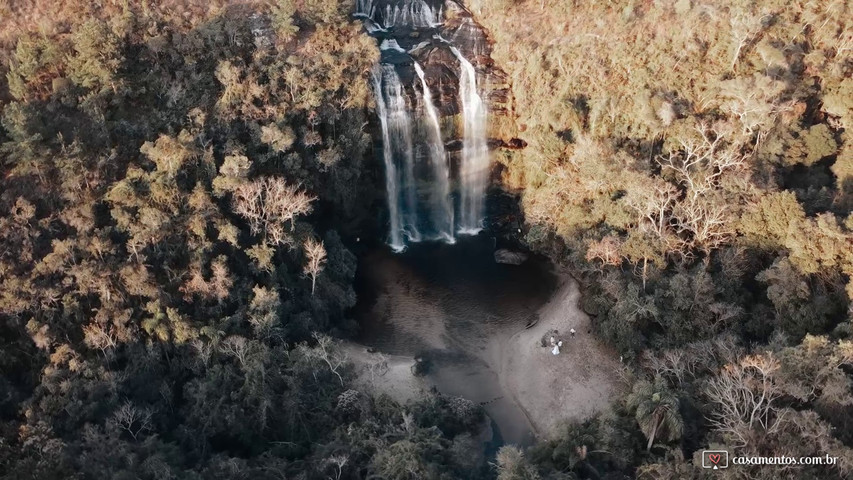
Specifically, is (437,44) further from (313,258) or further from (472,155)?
(313,258)

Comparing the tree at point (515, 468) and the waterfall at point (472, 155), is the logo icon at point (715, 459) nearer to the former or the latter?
the tree at point (515, 468)

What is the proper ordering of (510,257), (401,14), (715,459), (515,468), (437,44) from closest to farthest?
(715,459) → (515,468) → (510,257) → (437,44) → (401,14)

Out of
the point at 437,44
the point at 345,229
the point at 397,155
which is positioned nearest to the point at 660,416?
the point at 345,229

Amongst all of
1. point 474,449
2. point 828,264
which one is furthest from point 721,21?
point 474,449

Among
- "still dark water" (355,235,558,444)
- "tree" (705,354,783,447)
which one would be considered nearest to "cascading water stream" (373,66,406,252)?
"still dark water" (355,235,558,444)

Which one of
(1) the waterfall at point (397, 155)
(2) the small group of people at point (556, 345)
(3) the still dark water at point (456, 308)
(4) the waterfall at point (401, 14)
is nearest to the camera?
(3) the still dark water at point (456, 308)

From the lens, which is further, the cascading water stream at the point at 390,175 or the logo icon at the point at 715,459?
the cascading water stream at the point at 390,175

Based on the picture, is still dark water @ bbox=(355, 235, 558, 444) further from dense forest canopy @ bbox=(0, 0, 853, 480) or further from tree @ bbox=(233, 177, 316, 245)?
tree @ bbox=(233, 177, 316, 245)

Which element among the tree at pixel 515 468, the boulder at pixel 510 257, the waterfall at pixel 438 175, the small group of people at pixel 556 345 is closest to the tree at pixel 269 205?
the waterfall at pixel 438 175
